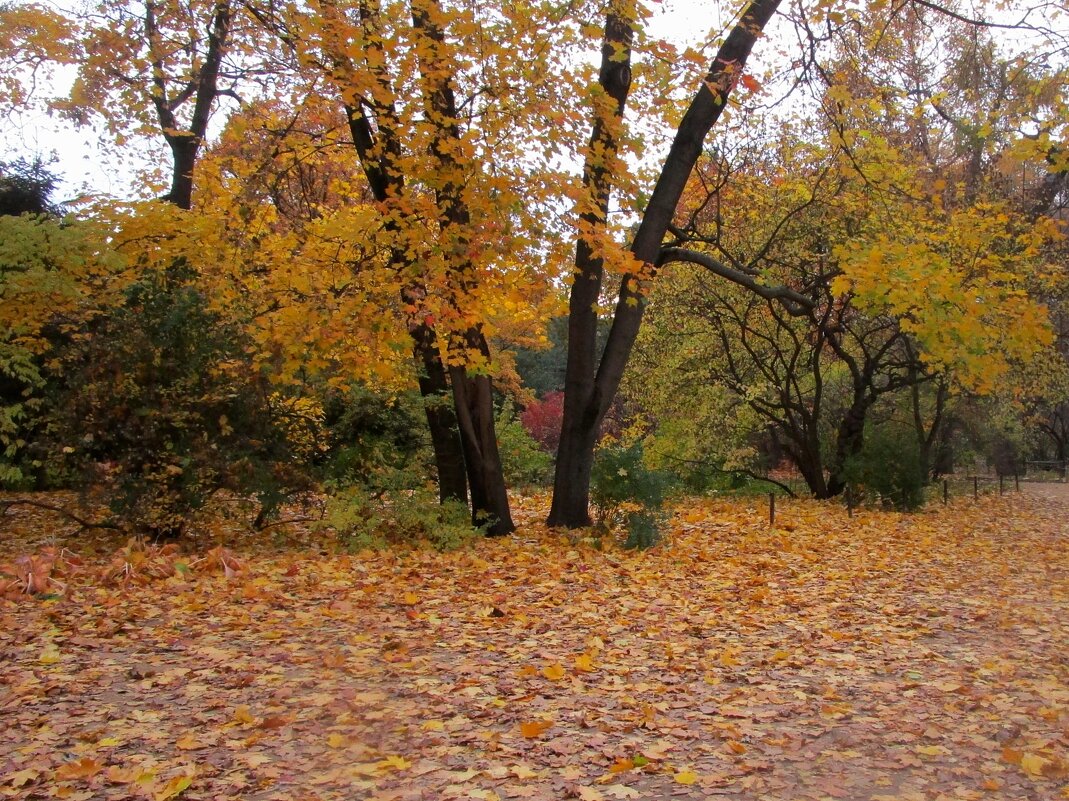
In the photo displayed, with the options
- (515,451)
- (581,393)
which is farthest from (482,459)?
(515,451)

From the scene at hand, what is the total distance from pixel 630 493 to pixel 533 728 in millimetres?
5844

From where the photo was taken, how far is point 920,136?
60.9 feet

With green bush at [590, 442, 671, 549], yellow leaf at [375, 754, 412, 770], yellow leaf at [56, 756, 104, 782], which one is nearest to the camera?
yellow leaf at [56, 756, 104, 782]

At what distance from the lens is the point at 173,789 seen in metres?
3.33

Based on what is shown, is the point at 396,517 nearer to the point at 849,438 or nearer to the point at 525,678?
the point at 525,678

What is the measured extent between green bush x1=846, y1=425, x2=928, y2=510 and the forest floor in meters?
6.17

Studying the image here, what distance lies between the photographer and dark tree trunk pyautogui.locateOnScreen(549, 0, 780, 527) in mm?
10398

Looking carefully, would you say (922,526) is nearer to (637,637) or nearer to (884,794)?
(637,637)

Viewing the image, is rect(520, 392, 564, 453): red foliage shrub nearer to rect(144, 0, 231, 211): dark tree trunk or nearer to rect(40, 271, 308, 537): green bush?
rect(144, 0, 231, 211): dark tree trunk

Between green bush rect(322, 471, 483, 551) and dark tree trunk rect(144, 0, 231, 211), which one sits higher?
dark tree trunk rect(144, 0, 231, 211)

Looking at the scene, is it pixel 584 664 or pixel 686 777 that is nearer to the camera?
pixel 686 777

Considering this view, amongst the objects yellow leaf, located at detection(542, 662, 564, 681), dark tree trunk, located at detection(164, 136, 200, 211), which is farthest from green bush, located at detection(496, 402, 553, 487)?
yellow leaf, located at detection(542, 662, 564, 681)

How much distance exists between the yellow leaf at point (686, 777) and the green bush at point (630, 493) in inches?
230

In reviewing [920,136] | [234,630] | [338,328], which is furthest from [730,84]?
[920,136]
